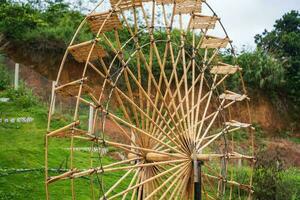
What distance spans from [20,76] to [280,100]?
35.2 ft

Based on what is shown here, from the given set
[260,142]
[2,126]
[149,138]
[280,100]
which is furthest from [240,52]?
[149,138]

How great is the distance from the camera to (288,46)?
998 inches

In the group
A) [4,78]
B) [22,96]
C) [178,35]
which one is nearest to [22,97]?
[22,96]

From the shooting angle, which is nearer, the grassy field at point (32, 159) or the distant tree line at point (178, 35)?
the grassy field at point (32, 159)

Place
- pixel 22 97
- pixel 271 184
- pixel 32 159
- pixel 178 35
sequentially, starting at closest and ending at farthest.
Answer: pixel 32 159 < pixel 271 184 < pixel 22 97 < pixel 178 35

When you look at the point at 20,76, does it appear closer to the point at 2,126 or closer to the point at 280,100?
the point at 2,126

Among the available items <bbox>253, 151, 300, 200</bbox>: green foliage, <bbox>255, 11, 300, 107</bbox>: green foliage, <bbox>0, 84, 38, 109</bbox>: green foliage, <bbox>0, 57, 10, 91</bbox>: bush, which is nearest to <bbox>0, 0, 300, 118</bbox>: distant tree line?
<bbox>255, 11, 300, 107</bbox>: green foliage

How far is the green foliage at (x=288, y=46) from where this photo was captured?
23578 mm

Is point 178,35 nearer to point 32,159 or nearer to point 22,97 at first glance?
point 22,97

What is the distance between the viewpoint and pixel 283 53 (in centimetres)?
2508

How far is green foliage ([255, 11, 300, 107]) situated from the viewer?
23.6 metres

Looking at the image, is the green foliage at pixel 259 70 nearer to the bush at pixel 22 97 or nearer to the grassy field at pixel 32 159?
the grassy field at pixel 32 159

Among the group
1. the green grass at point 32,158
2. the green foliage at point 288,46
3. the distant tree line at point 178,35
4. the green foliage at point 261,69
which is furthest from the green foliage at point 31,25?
the green foliage at point 288,46

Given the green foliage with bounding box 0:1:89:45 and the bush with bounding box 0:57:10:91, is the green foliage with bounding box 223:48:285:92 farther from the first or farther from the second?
the bush with bounding box 0:57:10:91
